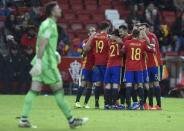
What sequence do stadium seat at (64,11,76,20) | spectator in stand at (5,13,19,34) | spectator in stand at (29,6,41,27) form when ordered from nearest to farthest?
1. spectator in stand at (5,13,19,34)
2. spectator in stand at (29,6,41,27)
3. stadium seat at (64,11,76,20)

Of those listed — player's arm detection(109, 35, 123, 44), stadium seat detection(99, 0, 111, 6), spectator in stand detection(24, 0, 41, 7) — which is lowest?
stadium seat detection(99, 0, 111, 6)

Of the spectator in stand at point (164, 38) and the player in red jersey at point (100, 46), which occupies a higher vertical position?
the player in red jersey at point (100, 46)

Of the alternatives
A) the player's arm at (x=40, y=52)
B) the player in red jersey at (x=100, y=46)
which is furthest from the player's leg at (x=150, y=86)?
the player's arm at (x=40, y=52)

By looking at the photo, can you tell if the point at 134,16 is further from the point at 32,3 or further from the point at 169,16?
the point at 32,3

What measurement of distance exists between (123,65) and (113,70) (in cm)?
45

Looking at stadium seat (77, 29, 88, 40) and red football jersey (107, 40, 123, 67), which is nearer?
red football jersey (107, 40, 123, 67)

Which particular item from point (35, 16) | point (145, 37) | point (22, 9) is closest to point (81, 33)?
point (35, 16)

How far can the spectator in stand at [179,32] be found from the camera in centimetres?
2955

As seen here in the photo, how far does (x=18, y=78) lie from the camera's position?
26.8 m

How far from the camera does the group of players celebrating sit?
18328 millimetres

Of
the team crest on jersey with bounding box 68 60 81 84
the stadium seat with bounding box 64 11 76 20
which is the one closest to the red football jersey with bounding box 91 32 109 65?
the team crest on jersey with bounding box 68 60 81 84

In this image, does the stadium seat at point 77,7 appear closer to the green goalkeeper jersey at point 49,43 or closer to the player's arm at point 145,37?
the player's arm at point 145,37

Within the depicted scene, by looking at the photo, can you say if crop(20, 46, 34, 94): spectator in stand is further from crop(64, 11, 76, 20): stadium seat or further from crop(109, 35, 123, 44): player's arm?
crop(109, 35, 123, 44): player's arm

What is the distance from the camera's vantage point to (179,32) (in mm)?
29938
